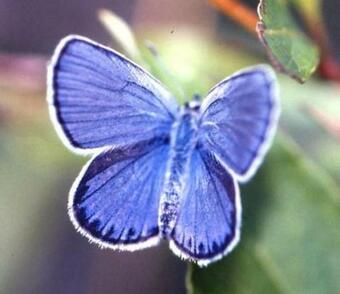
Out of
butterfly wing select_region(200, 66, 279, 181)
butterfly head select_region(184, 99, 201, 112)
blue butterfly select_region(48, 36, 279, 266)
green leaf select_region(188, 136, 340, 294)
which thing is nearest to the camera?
butterfly wing select_region(200, 66, 279, 181)

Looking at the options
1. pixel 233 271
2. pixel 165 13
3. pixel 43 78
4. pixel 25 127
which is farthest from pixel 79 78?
pixel 165 13

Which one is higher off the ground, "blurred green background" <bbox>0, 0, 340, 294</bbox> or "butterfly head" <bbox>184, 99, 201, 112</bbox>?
"butterfly head" <bbox>184, 99, 201, 112</bbox>

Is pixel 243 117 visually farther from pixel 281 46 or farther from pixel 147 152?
pixel 147 152

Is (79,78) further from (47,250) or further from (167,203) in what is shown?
(47,250)

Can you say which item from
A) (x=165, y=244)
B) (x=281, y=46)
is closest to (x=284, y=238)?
(x=281, y=46)


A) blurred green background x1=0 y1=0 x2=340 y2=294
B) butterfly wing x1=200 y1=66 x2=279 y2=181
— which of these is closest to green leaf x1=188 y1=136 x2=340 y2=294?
blurred green background x1=0 y1=0 x2=340 y2=294

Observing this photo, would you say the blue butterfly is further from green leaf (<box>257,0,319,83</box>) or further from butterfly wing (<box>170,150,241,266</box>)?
green leaf (<box>257,0,319,83</box>)

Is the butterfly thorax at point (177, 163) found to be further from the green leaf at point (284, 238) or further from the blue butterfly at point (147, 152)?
the green leaf at point (284, 238)
